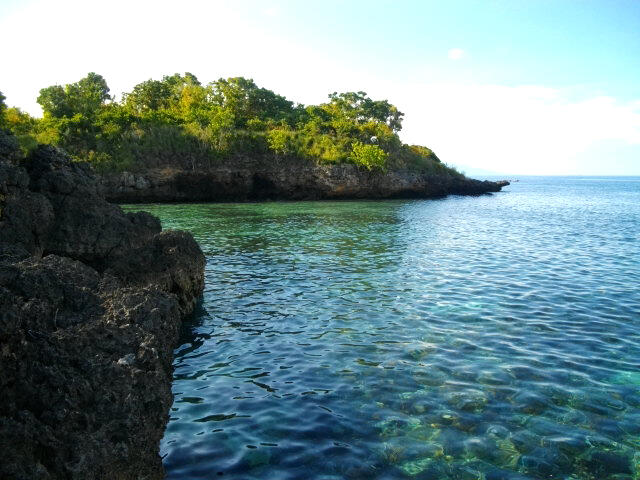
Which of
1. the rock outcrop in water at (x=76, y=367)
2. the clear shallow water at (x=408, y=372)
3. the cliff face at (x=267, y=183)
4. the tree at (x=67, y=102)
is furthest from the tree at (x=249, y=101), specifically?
the rock outcrop in water at (x=76, y=367)

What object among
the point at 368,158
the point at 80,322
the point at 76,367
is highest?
the point at 368,158

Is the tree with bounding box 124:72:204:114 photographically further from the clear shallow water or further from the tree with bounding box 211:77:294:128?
the clear shallow water

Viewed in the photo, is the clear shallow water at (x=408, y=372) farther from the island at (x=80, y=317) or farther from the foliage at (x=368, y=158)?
the foliage at (x=368, y=158)

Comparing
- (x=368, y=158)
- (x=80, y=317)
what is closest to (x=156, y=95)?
(x=368, y=158)

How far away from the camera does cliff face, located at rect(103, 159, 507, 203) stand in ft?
155

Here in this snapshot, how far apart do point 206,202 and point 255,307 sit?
38.8 metres

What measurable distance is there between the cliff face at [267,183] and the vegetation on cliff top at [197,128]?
143cm

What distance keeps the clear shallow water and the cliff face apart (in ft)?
105

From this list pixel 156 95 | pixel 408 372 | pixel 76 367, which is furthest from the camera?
pixel 156 95

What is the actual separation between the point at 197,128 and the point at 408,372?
5076 centimetres

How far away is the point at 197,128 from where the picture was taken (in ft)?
178

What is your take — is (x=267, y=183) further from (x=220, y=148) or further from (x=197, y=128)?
(x=197, y=128)

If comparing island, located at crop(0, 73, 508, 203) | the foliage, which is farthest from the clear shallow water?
the foliage

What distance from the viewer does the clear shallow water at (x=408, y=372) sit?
240 inches
